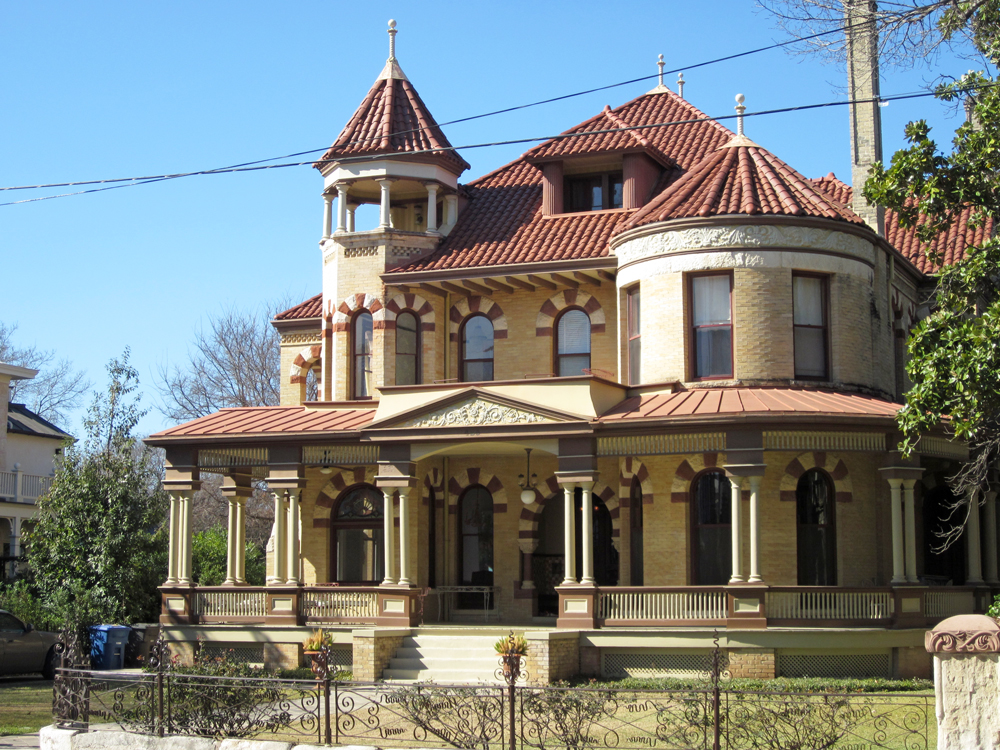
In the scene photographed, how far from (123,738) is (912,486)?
14.7 meters

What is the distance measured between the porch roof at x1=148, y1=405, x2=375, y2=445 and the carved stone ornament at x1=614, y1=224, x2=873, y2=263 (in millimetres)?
7112

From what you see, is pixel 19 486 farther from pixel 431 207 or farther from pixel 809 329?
pixel 809 329

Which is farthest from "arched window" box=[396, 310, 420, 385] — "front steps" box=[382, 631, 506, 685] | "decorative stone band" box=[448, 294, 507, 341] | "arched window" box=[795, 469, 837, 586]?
"arched window" box=[795, 469, 837, 586]

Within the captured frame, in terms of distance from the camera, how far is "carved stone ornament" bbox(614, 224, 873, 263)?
25.0m

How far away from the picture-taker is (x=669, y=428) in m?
23.4

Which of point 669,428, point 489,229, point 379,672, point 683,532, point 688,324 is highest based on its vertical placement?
point 489,229

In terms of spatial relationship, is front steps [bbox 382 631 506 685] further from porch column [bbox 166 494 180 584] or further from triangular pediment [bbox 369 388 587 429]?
porch column [bbox 166 494 180 584]

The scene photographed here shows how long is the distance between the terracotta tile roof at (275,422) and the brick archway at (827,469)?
8.58 m

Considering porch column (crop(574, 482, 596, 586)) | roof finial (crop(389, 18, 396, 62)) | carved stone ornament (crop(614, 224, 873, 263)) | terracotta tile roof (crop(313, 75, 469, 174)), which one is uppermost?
roof finial (crop(389, 18, 396, 62))

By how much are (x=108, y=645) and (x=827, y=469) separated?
50.9 feet

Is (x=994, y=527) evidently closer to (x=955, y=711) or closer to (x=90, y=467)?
(x=955, y=711)

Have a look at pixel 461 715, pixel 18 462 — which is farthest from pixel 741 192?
pixel 18 462

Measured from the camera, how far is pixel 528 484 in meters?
27.4

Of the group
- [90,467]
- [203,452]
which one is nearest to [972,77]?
[203,452]
